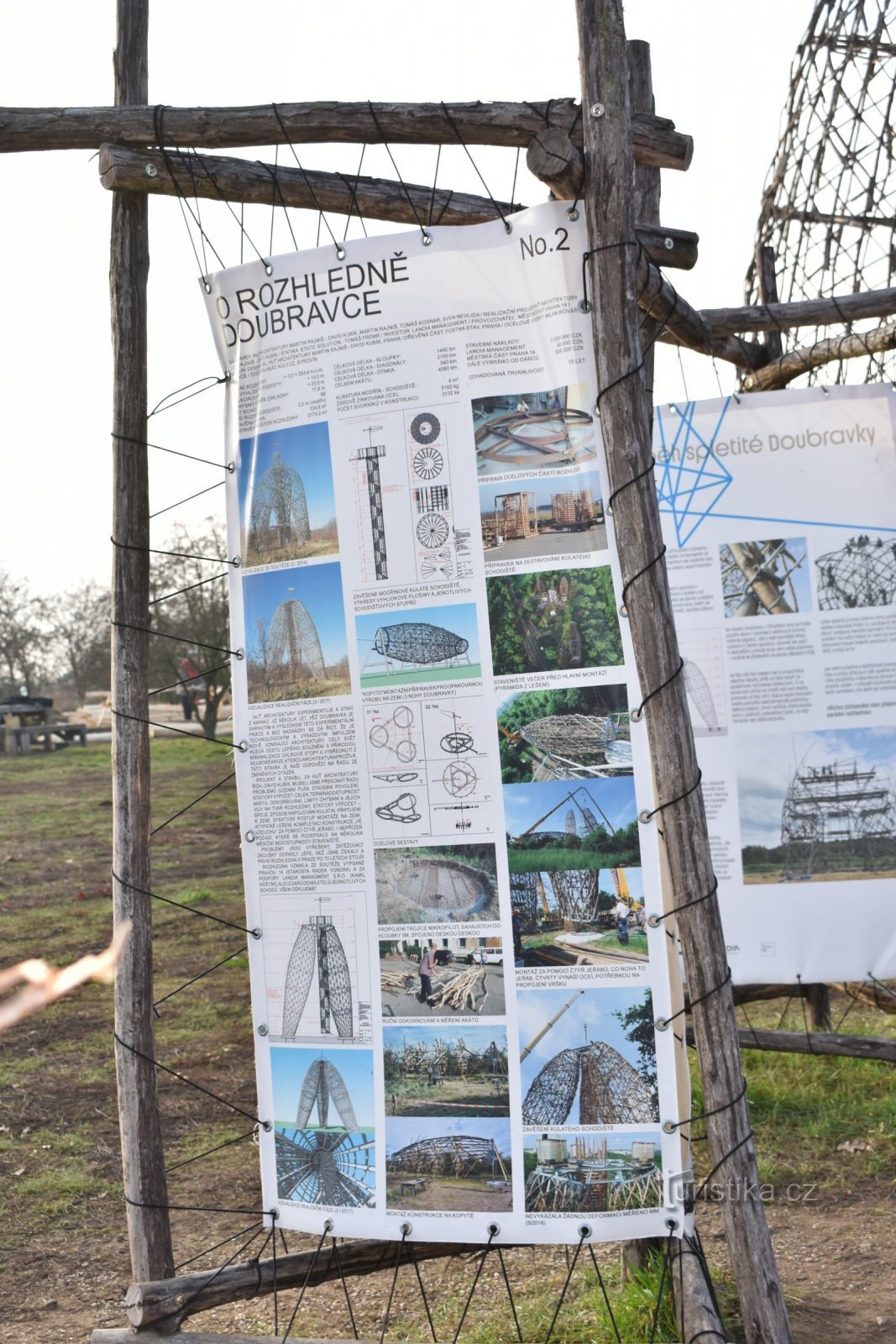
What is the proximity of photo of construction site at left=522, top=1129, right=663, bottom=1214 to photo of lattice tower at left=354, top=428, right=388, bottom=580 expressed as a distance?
1.33 metres

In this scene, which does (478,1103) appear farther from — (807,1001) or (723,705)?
(807,1001)

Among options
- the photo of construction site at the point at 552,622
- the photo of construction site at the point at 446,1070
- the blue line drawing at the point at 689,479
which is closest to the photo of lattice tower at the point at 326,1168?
the photo of construction site at the point at 446,1070

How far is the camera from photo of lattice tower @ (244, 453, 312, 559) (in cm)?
300

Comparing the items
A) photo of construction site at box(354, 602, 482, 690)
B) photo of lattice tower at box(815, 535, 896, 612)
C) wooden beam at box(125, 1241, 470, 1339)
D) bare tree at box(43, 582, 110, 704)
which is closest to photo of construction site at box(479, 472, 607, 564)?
photo of construction site at box(354, 602, 482, 690)

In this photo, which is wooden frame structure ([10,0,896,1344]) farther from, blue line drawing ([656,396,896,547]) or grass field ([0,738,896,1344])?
blue line drawing ([656,396,896,547])

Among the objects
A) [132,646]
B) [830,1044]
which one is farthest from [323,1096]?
[830,1044]

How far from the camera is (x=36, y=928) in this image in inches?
326

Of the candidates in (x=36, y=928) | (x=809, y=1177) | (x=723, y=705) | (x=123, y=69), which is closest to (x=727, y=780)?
(x=723, y=705)

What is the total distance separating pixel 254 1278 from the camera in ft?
9.86

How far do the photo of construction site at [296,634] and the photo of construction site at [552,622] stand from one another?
1.23 feet

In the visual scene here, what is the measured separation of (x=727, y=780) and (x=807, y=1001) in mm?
1682

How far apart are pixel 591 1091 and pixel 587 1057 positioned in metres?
0.07

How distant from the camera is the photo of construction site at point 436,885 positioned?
2.79m

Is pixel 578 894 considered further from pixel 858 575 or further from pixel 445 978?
pixel 858 575
